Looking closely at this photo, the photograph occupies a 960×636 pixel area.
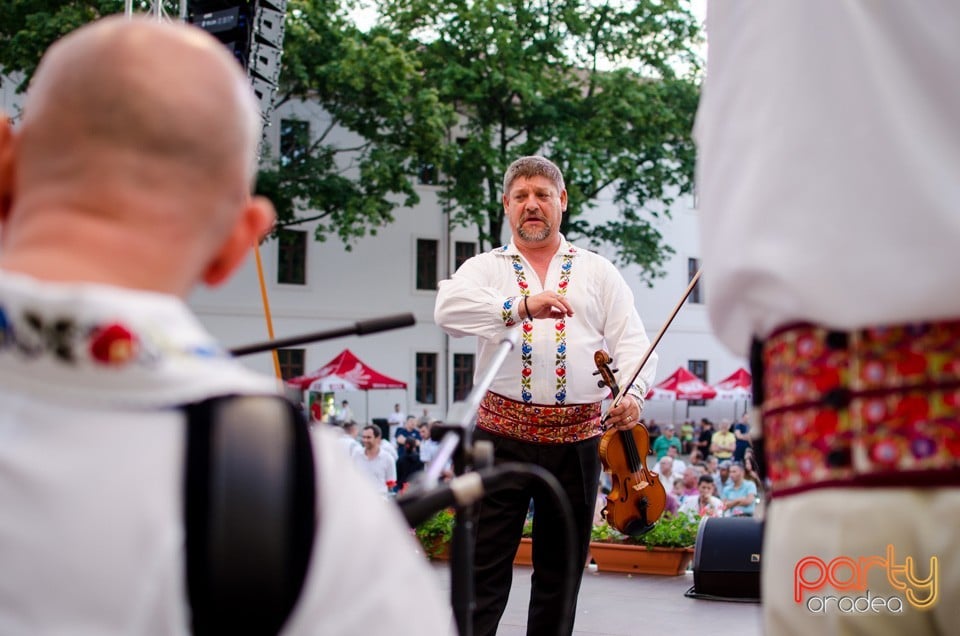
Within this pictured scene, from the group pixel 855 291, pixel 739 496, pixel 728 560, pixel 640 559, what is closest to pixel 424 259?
pixel 739 496

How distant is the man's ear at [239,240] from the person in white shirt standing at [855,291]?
66 centimetres

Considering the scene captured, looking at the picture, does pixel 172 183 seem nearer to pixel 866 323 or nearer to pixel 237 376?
pixel 237 376

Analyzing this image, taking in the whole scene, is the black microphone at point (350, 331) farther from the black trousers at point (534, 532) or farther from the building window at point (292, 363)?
the building window at point (292, 363)

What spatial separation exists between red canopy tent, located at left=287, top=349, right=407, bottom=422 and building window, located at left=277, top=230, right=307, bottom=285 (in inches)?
175

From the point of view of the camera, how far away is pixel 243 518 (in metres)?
0.89

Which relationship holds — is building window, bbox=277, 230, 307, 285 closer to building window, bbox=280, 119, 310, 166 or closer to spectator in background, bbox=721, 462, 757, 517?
building window, bbox=280, 119, 310, 166

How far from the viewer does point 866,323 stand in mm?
1352

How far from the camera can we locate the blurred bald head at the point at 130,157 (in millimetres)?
958

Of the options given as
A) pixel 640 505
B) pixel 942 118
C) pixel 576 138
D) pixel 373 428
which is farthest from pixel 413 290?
pixel 942 118

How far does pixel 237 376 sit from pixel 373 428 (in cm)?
1390

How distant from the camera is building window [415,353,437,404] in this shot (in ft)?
107

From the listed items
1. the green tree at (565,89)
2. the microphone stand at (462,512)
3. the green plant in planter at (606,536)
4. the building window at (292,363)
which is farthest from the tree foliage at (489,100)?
the microphone stand at (462,512)

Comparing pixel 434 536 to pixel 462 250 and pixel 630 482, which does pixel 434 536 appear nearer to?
pixel 630 482
